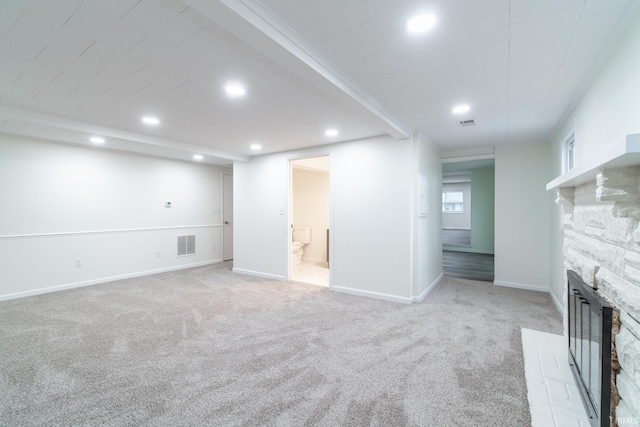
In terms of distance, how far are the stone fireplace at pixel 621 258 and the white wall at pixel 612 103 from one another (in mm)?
570

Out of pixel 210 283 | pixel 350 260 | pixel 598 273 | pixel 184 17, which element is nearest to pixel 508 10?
pixel 598 273

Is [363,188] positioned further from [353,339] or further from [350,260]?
[353,339]

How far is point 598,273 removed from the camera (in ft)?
4.90

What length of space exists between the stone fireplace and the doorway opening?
4.00 metres

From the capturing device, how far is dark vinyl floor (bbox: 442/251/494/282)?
5361mm

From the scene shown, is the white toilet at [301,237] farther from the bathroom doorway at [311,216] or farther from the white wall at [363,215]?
the white wall at [363,215]

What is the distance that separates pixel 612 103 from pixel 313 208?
534 centimetres

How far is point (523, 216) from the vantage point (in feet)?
14.6

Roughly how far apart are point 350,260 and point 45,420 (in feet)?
11.0

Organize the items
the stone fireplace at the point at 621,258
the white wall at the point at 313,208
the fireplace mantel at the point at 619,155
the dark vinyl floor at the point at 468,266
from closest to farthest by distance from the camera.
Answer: the fireplace mantel at the point at 619,155, the stone fireplace at the point at 621,258, the dark vinyl floor at the point at 468,266, the white wall at the point at 313,208

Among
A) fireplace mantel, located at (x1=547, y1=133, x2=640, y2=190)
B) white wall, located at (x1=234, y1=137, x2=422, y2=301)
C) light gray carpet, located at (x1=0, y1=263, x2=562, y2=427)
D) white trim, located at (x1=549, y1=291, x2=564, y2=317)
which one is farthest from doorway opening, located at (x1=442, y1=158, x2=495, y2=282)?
fireplace mantel, located at (x1=547, y1=133, x2=640, y2=190)

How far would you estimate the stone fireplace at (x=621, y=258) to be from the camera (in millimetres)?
1071

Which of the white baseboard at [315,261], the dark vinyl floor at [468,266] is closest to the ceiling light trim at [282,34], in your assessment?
the dark vinyl floor at [468,266]

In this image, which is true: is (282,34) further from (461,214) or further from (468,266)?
(461,214)
